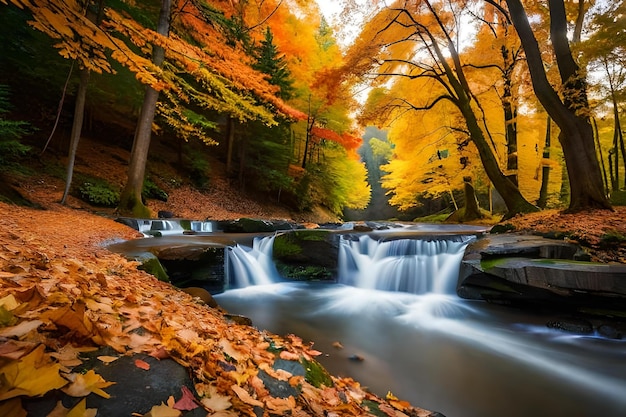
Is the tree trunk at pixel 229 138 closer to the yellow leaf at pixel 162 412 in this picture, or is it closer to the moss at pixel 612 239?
the moss at pixel 612 239

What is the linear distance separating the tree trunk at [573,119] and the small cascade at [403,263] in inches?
104

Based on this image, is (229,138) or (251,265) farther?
(229,138)

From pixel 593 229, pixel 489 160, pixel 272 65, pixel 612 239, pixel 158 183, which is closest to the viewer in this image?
pixel 612 239

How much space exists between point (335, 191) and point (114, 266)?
1659cm

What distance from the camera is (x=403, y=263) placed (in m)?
7.16

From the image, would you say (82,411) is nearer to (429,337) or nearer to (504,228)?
(429,337)

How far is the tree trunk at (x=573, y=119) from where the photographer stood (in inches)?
271

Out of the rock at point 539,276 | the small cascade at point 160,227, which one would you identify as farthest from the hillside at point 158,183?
the rock at point 539,276

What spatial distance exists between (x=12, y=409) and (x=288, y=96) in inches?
614

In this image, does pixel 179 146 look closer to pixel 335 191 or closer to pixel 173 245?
pixel 335 191

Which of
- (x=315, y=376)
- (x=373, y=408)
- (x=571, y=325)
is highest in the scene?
(x=315, y=376)

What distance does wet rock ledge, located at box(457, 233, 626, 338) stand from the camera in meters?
4.10

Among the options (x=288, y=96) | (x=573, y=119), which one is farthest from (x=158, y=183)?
(x=573, y=119)

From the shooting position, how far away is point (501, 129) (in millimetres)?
14414
